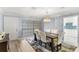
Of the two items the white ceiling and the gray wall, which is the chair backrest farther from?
the white ceiling

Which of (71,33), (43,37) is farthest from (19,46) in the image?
(71,33)

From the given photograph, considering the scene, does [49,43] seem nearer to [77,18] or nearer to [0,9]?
[77,18]

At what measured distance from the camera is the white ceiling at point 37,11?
1731 mm

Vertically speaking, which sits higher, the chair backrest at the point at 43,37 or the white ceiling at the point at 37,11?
the white ceiling at the point at 37,11

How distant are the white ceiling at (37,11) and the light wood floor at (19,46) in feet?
1.64

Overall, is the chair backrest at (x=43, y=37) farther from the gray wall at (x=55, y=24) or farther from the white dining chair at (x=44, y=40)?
the gray wall at (x=55, y=24)

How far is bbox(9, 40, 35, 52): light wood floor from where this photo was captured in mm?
1763

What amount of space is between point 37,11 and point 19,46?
0.71 meters

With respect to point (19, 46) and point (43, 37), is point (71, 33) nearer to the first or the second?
point (43, 37)

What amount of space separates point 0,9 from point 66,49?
1369mm

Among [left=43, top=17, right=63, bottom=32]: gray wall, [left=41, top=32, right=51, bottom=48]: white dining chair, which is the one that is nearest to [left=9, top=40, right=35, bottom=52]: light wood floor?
[left=41, top=32, right=51, bottom=48]: white dining chair

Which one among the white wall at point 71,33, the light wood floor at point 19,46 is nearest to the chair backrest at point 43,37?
the light wood floor at point 19,46

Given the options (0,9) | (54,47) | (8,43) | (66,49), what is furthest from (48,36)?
(0,9)
